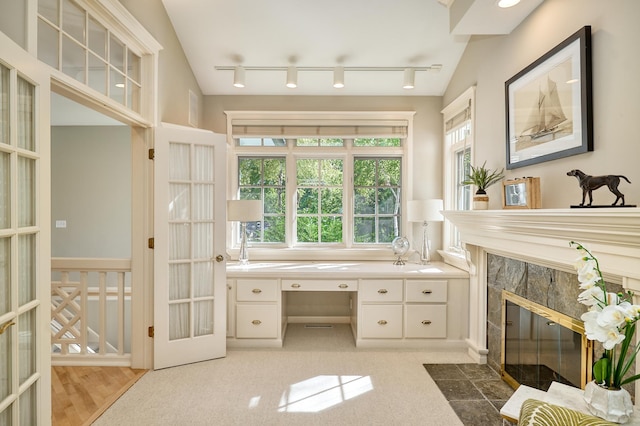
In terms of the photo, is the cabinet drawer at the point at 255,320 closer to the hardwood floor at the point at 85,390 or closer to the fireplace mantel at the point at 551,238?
the hardwood floor at the point at 85,390

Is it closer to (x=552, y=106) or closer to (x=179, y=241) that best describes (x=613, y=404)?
(x=552, y=106)

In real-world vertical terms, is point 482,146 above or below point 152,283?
above

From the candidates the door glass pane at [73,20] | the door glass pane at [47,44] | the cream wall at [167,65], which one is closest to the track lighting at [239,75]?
the cream wall at [167,65]

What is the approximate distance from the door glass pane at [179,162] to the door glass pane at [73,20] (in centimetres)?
94

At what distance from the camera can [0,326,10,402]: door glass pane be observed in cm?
141

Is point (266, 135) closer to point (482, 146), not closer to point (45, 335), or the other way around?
point (482, 146)

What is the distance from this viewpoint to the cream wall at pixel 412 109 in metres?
3.96

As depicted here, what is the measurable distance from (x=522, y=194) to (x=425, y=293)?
1.39 m

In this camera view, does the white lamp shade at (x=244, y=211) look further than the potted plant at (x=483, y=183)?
Yes

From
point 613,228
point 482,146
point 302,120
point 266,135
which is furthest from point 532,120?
point 266,135

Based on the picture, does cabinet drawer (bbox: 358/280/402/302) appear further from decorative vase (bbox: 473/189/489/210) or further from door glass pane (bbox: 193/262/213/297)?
door glass pane (bbox: 193/262/213/297)

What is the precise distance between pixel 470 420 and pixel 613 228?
1.48 metres

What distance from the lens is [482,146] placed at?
3039mm

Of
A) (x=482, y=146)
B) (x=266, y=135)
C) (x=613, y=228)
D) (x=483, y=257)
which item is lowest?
(x=483, y=257)
